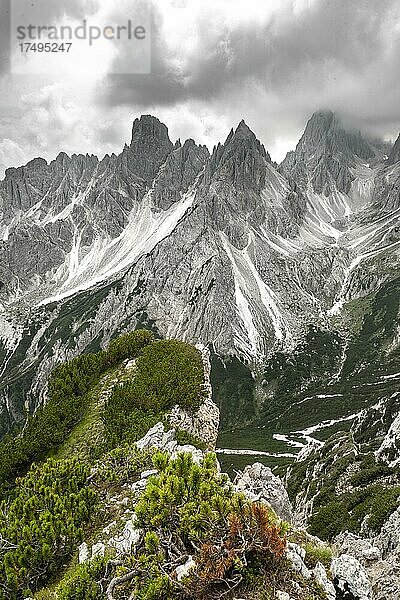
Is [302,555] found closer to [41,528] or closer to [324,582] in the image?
[324,582]

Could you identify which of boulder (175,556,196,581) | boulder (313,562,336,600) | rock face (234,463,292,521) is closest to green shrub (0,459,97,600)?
boulder (175,556,196,581)

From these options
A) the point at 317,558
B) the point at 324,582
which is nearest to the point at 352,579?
the point at 324,582

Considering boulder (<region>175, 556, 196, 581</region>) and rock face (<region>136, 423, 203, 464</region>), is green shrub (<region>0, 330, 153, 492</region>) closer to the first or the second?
rock face (<region>136, 423, 203, 464</region>)

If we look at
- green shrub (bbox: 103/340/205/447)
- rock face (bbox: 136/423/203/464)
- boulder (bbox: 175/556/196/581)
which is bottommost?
boulder (bbox: 175/556/196/581)

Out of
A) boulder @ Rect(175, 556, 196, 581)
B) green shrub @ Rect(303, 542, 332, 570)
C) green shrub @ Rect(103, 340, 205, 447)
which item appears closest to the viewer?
boulder @ Rect(175, 556, 196, 581)

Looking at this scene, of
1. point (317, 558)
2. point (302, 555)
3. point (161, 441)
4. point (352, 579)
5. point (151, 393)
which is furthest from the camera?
point (151, 393)

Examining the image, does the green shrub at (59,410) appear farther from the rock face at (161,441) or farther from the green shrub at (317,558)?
the green shrub at (317,558)

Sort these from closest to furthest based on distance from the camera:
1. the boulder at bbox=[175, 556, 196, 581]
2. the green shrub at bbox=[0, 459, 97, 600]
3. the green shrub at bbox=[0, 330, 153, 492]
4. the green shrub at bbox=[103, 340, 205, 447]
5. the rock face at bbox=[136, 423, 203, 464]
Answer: the boulder at bbox=[175, 556, 196, 581]
the green shrub at bbox=[0, 459, 97, 600]
the rock face at bbox=[136, 423, 203, 464]
the green shrub at bbox=[103, 340, 205, 447]
the green shrub at bbox=[0, 330, 153, 492]

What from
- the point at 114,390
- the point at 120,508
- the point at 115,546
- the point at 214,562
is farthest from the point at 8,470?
the point at 214,562

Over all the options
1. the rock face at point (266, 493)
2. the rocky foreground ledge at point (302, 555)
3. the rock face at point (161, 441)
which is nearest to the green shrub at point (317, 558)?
the rocky foreground ledge at point (302, 555)

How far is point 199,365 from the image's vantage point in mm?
42312

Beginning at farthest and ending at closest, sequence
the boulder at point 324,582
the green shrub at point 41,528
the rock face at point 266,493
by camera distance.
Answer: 1. the rock face at point 266,493
2. the green shrub at point 41,528
3. the boulder at point 324,582

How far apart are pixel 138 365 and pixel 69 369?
7.52 metres

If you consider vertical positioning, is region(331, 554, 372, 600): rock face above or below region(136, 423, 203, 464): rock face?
below
